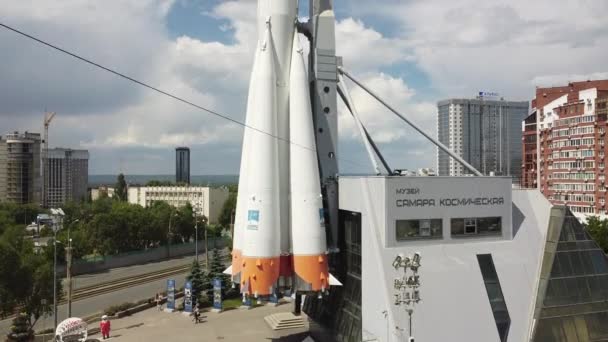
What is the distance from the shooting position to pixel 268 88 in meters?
30.3

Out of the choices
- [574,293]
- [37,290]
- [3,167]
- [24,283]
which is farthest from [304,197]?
[3,167]

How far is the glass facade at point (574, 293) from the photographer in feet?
98.7

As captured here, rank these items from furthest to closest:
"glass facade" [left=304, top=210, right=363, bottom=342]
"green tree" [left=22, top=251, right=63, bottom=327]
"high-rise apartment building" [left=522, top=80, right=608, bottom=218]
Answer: "high-rise apartment building" [left=522, top=80, right=608, bottom=218] → "green tree" [left=22, top=251, right=63, bottom=327] → "glass facade" [left=304, top=210, right=363, bottom=342]

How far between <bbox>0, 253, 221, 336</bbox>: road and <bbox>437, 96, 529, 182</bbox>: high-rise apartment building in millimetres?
118098

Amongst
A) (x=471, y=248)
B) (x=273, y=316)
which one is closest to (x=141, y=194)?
(x=273, y=316)

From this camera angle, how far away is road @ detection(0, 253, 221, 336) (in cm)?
4690

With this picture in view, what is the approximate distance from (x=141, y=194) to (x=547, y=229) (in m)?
153

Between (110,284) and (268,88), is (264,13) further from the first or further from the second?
(110,284)

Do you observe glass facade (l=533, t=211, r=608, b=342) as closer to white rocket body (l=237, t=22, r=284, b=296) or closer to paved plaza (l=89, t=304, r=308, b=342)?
paved plaza (l=89, t=304, r=308, b=342)

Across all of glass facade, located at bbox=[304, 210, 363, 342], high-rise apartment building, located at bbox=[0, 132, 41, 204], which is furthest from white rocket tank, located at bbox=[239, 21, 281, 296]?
high-rise apartment building, located at bbox=[0, 132, 41, 204]

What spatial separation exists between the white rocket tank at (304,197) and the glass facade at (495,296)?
930 cm

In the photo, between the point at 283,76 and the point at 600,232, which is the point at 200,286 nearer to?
the point at 283,76

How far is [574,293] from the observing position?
30.9 m

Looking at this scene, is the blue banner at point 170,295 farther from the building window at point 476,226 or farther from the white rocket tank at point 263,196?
the building window at point 476,226
